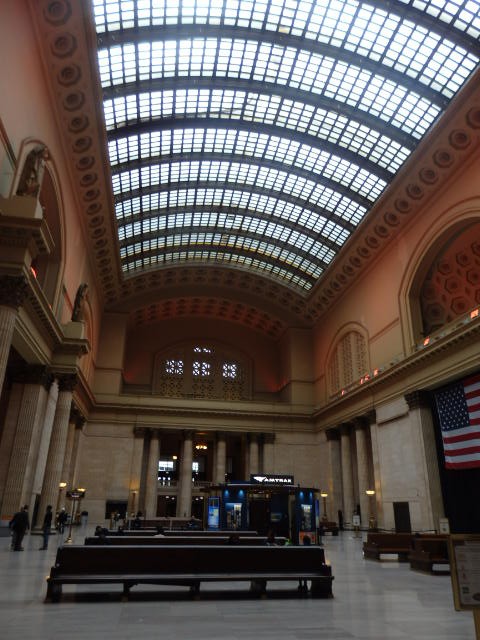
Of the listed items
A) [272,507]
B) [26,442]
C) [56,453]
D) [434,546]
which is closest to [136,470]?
[272,507]

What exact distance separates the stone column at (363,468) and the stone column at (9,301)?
20.8 metres

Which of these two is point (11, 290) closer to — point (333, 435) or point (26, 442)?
point (26, 442)

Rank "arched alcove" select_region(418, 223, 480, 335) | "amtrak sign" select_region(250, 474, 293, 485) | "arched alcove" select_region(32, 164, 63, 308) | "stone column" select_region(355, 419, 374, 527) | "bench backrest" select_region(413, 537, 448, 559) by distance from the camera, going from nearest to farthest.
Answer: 1. "bench backrest" select_region(413, 537, 448, 559)
2. "arched alcove" select_region(32, 164, 63, 308)
3. "amtrak sign" select_region(250, 474, 293, 485)
4. "arched alcove" select_region(418, 223, 480, 335)
5. "stone column" select_region(355, 419, 374, 527)

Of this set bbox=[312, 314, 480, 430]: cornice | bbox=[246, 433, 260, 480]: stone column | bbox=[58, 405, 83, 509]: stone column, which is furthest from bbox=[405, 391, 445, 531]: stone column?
bbox=[58, 405, 83, 509]: stone column

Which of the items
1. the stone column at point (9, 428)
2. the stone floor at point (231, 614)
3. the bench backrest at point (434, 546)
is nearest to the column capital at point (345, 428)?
the stone column at point (9, 428)

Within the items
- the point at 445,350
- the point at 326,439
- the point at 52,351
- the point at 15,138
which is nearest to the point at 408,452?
the point at 445,350

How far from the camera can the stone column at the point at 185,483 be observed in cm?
3347

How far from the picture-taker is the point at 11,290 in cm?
1380

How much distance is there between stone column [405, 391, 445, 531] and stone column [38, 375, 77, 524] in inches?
617

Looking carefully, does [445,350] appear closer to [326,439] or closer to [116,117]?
[326,439]

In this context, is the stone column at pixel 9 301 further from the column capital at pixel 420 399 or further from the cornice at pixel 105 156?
the column capital at pixel 420 399

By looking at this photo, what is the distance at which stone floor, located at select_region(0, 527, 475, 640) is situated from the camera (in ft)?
14.8

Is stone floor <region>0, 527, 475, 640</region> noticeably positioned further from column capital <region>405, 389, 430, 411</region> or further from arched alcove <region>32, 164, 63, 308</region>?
column capital <region>405, 389, 430, 411</region>

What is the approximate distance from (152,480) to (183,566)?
93.8ft
